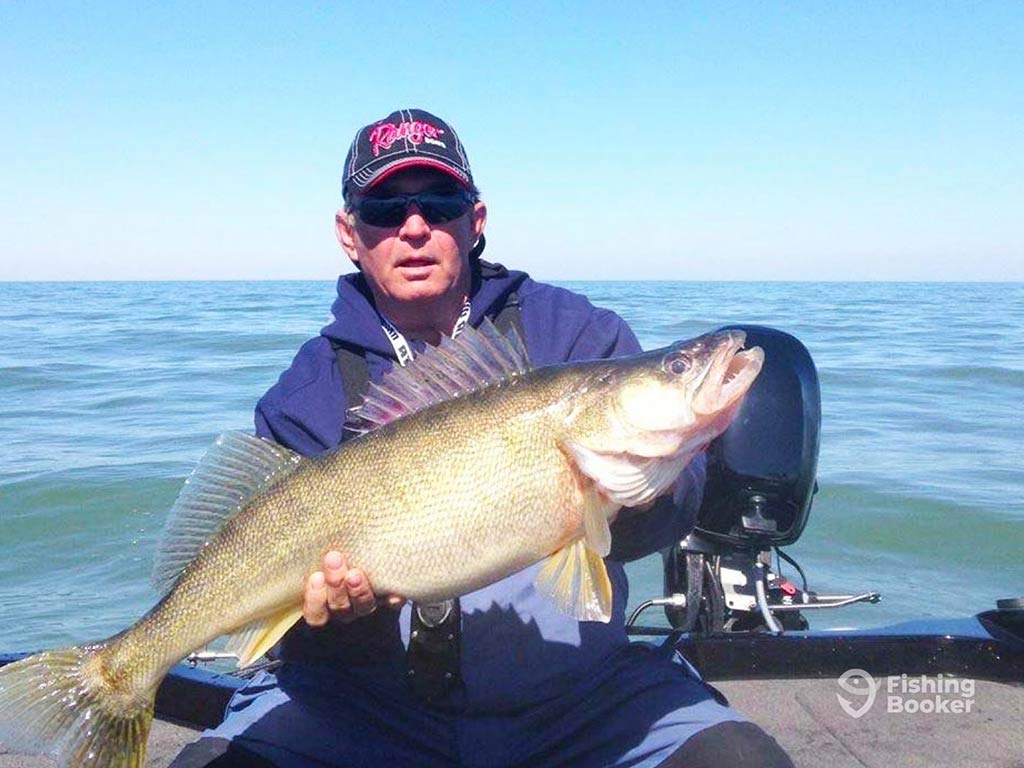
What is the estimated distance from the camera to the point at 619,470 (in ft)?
8.98

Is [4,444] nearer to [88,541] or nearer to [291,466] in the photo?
[88,541]

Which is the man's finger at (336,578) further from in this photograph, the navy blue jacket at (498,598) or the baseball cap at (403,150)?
the baseball cap at (403,150)

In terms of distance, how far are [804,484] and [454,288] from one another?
1.87m

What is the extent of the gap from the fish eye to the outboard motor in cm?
163

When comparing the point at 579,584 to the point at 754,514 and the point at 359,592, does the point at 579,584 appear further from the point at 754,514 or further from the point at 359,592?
the point at 754,514

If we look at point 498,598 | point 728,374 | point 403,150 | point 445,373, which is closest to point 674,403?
point 728,374

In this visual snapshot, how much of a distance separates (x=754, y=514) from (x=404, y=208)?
2.07 metres

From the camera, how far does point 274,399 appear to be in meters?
3.58

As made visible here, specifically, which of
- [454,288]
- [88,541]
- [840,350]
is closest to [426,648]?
[454,288]

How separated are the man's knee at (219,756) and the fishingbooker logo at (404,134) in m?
2.29

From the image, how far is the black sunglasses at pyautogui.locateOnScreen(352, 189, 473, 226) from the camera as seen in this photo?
3.74 metres

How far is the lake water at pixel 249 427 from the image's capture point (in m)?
7.30

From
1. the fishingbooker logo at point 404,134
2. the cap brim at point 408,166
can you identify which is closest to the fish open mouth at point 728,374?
the cap brim at point 408,166

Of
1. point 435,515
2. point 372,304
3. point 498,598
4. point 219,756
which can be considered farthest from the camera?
point 372,304
